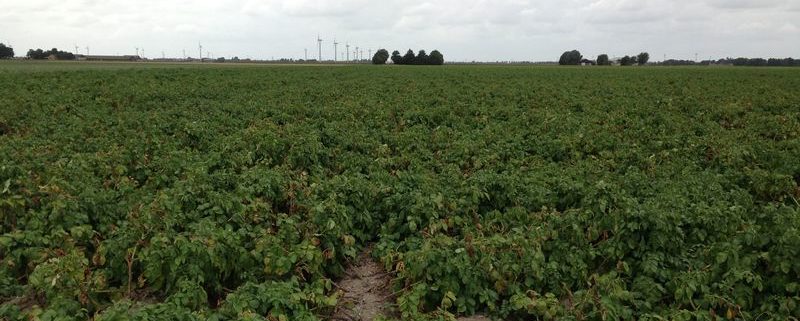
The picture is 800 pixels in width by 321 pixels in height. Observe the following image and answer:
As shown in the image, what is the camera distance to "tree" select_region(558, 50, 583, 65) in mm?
131625

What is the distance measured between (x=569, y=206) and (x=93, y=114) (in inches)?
502

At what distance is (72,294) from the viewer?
4.86 m

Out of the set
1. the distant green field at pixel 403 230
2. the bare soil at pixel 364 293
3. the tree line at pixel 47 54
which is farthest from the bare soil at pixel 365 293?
the tree line at pixel 47 54

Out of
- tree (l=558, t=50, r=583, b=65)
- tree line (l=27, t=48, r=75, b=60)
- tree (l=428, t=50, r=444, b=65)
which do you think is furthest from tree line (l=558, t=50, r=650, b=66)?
tree line (l=27, t=48, r=75, b=60)

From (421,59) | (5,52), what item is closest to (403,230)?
(421,59)

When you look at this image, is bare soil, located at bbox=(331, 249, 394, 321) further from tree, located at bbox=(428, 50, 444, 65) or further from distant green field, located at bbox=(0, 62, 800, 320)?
tree, located at bbox=(428, 50, 444, 65)

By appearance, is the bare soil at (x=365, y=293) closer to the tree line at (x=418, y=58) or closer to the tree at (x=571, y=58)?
the tree line at (x=418, y=58)

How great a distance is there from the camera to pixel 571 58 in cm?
13162

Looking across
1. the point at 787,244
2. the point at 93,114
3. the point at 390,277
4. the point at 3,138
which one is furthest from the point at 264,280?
the point at 93,114

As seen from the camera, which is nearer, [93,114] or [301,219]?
[301,219]

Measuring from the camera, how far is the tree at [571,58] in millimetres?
131625

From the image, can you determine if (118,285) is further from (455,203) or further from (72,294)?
(455,203)

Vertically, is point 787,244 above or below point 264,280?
above

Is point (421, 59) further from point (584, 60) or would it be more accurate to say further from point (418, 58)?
point (584, 60)
